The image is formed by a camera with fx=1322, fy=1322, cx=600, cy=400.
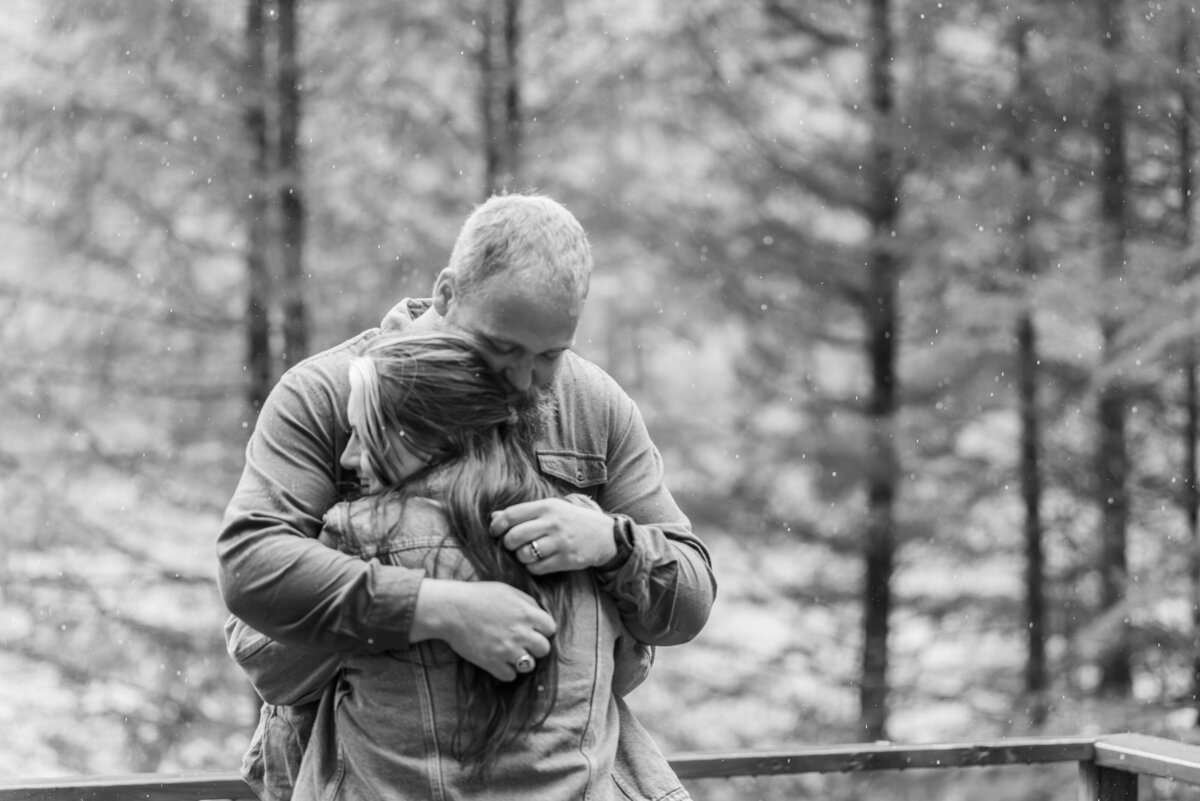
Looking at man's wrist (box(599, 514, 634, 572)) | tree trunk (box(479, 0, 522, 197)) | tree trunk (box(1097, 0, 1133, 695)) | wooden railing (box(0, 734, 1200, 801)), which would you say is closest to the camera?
man's wrist (box(599, 514, 634, 572))

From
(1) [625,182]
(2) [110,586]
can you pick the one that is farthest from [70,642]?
(1) [625,182]

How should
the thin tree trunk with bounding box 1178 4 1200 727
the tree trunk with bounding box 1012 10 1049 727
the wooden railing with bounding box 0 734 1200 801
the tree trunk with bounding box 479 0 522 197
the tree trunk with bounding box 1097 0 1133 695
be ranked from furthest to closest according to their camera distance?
1. the tree trunk with bounding box 1012 10 1049 727
2. the tree trunk with bounding box 479 0 522 197
3. the tree trunk with bounding box 1097 0 1133 695
4. the thin tree trunk with bounding box 1178 4 1200 727
5. the wooden railing with bounding box 0 734 1200 801

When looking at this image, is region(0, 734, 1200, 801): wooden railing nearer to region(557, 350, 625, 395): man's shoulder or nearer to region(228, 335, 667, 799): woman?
region(228, 335, 667, 799): woman

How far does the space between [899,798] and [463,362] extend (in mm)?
6768

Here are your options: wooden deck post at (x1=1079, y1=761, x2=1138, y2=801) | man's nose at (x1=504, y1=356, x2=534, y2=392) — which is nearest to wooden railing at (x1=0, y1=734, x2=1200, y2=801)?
wooden deck post at (x1=1079, y1=761, x2=1138, y2=801)

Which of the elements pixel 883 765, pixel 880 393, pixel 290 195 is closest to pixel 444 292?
pixel 883 765

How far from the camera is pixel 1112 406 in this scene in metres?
7.25

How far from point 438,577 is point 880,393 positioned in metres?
6.57

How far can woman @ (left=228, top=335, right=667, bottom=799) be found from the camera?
51.9 inches

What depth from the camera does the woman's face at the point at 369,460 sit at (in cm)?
133

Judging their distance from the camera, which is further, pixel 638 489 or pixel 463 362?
Result: pixel 638 489

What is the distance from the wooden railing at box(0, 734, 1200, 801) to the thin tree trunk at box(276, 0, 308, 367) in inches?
187

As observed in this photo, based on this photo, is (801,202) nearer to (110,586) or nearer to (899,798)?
(899,798)

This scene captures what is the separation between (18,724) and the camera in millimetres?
6953
